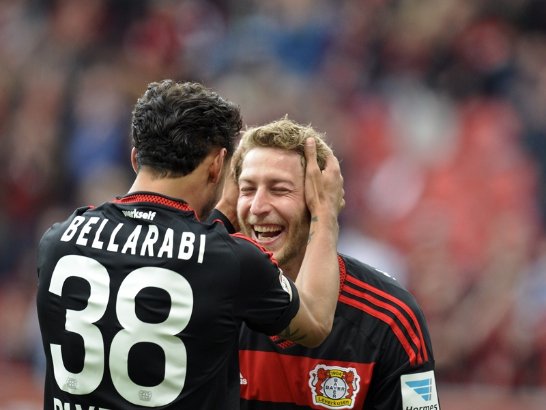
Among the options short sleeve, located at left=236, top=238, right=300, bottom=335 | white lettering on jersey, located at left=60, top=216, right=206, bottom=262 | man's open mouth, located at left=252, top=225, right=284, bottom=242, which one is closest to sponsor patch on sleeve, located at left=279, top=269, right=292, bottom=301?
short sleeve, located at left=236, top=238, right=300, bottom=335

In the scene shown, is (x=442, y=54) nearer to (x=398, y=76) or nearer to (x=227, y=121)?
(x=398, y=76)

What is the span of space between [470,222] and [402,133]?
1184mm

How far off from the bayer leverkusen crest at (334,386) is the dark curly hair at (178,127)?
42.4 inches

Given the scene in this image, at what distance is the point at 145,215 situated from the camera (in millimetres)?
3305

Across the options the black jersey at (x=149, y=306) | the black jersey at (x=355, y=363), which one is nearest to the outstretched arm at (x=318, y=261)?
the black jersey at (x=149, y=306)

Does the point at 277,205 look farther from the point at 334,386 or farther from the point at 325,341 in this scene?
the point at 334,386

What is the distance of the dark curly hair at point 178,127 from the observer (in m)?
3.36

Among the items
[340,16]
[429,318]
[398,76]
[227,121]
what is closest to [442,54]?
[398,76]

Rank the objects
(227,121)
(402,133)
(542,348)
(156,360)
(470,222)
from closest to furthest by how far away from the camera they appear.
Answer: (156,360), (227,121), (542,348), (470,222), (402,133)

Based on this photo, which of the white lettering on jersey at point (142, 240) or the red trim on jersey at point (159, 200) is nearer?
the white lettering on jersey at point (142, 240)

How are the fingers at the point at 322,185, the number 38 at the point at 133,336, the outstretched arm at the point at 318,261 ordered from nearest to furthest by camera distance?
the number 38 at the point at 133,336 → the outstretched arm at the point at 318,261 → the fingers at the point at 322,185

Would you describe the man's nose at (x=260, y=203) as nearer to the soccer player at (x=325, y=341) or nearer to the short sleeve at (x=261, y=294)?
the soccer player at (x=325, y=341)

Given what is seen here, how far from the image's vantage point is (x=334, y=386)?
3900 millimetres

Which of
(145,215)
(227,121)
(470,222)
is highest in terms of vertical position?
(470,222)
